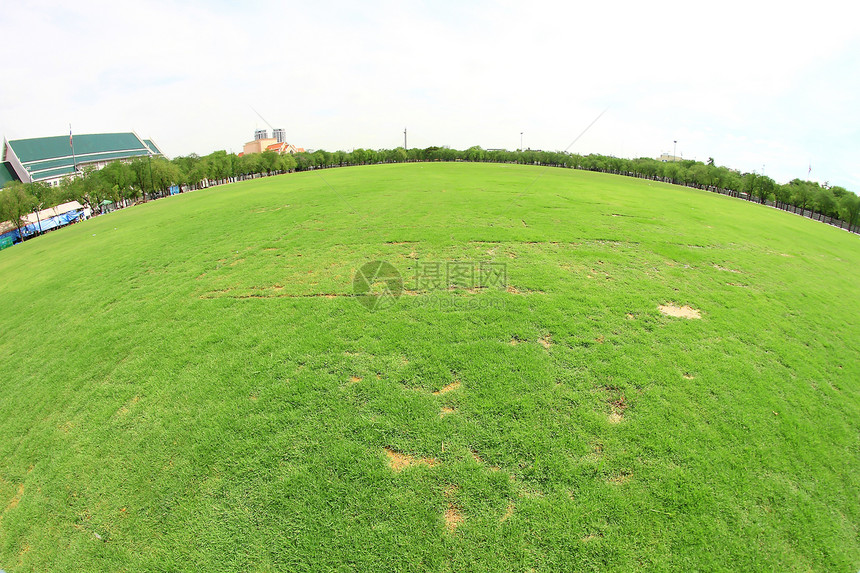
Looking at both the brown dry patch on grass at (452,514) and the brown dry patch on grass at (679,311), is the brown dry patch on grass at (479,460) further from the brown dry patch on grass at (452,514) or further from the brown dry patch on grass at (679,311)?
the brown dry patch on grass at (679,311)

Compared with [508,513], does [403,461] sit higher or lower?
higher

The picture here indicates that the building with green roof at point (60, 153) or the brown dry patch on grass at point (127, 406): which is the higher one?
the building with green roof at point (60, 153)

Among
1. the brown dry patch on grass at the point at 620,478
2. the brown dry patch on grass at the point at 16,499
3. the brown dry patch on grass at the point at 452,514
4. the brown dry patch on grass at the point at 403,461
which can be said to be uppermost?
the brown dry patch on grass at the point at 620,478

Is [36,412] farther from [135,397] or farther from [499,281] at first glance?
[499,281]
